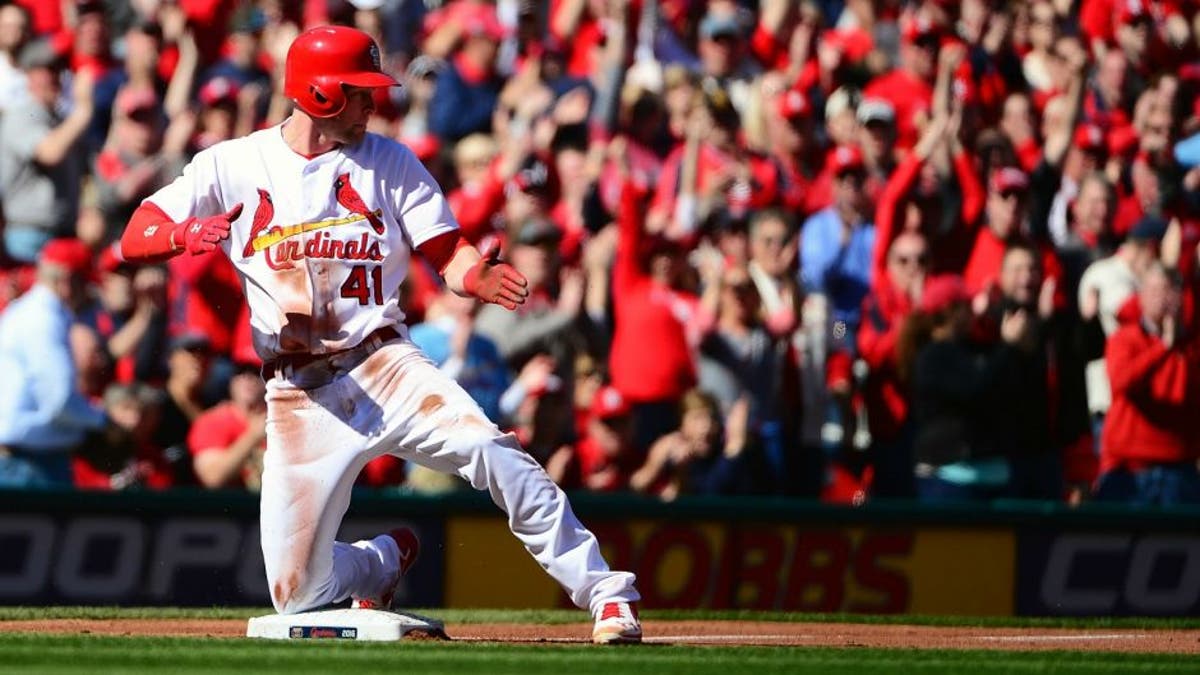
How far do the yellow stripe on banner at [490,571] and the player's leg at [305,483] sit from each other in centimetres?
303

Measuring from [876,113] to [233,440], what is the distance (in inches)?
174

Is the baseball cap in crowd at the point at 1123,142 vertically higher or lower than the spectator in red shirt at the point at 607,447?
higher

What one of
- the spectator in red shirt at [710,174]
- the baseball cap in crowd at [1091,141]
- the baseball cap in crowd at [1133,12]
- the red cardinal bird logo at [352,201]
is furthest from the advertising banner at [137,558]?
the baseball cap in crowd at [1133,12]

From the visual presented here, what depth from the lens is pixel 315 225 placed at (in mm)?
7117

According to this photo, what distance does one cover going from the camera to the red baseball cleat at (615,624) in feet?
23.6

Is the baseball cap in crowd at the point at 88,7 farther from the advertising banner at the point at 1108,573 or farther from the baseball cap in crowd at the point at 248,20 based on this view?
the advertising banner at the point at 1108,573

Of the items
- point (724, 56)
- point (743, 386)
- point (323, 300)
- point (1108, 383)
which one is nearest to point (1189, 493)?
point (1108, 383)

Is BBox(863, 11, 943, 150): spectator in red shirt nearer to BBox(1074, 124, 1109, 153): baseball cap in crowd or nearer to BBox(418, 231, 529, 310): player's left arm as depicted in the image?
BBox(1074, 124, 1109, 153): baseball cap in crowd

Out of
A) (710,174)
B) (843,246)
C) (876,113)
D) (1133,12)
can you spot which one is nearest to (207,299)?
(710,174)

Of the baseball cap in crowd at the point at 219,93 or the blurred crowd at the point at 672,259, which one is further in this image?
the baseball cap in crowd at the point at 219,93

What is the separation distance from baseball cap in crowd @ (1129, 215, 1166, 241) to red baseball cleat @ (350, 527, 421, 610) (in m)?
5.97

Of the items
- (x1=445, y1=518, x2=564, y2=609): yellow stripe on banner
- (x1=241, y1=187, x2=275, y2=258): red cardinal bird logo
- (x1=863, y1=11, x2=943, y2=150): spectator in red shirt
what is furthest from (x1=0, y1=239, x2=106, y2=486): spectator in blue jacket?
(x1=863, y1=11, x2=943, y2=150): spectator in red shirt

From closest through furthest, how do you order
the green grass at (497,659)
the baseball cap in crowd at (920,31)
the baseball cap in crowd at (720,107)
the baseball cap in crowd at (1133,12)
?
the green grass at (497,659) → the baseball cap in crowd at (720,107) → the baseball cap in crowd at (920,31) → the baseball cap in crowd at (1133,12)

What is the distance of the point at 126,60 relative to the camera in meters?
12.3
